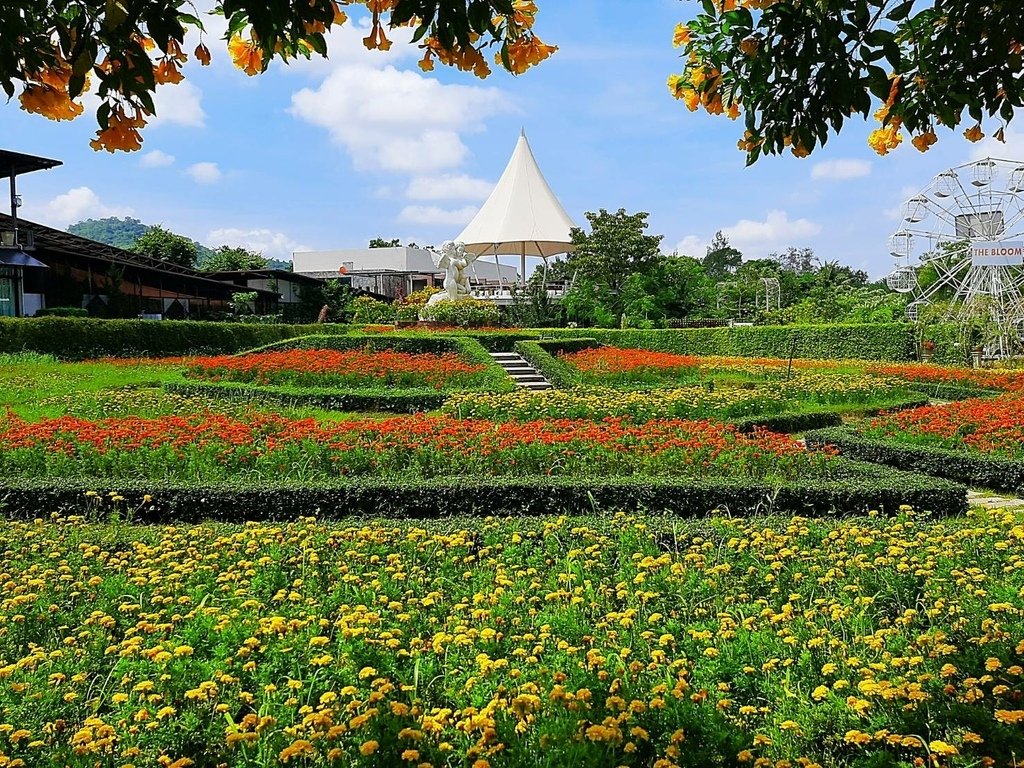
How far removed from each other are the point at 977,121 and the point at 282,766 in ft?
9.44

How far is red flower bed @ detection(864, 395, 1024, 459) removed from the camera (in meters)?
7.62

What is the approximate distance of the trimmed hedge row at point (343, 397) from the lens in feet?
36.3

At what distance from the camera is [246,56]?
6.75 feet

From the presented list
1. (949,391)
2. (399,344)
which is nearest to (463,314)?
(399,344)

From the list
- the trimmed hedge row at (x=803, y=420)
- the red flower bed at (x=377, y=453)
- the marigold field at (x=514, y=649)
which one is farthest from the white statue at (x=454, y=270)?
the marigold field at (x=514, y=649)

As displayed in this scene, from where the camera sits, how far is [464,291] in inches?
1075

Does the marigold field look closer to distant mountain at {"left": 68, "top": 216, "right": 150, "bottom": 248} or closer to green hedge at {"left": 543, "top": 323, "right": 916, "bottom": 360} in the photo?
green hedge at {"left": 543, "top": 323, "right": 916, "bottom": 360}

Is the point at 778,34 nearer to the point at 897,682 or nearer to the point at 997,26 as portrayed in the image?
the point at 997,26

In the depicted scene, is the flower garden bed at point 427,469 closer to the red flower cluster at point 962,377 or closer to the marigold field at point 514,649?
the marigold field at point 514,649

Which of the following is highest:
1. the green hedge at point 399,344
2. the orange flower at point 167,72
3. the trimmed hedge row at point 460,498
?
the orange flower at point 167,72

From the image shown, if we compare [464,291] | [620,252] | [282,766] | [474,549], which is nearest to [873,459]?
[474,549]

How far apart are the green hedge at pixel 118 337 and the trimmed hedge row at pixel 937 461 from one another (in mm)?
17042

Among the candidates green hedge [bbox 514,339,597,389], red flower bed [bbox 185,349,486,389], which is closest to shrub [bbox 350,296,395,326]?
green hedge [bbox 514,339,597,389]

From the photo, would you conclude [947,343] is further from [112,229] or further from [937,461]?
[112,229]
